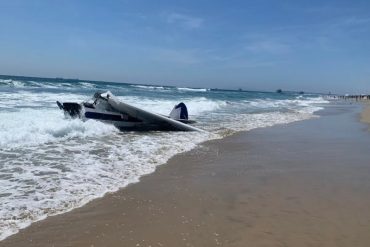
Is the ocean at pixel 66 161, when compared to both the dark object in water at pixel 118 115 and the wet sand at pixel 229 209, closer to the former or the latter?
the wet sand at pixel 229 209

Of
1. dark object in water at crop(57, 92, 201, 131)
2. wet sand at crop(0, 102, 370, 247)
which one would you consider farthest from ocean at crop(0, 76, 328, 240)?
dark object in water at crop(57, 92, 201, 131)

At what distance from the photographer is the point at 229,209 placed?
5.62m

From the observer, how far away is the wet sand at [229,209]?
453 cm

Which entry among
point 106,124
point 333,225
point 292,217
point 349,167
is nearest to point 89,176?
point 292,217

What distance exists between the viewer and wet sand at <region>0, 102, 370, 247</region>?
4.53m

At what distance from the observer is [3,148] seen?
9.59 meters

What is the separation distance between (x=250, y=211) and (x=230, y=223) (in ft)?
2.00

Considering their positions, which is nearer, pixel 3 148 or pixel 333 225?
pixel 333 225

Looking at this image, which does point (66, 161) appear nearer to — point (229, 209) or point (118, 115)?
point (229, 209)

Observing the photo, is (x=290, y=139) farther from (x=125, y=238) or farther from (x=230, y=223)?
(x=125, y=238)

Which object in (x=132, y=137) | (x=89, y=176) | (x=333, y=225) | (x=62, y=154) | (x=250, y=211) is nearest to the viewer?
(x=333, y=225)

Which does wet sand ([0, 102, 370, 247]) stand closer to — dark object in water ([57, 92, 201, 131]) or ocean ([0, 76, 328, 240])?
ocean ([0, 76, 328, 240])

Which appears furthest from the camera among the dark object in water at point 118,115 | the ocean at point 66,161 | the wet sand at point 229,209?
the dark object in water at point 118,115

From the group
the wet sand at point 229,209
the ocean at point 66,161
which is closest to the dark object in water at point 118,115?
the ocean at point 66,161
